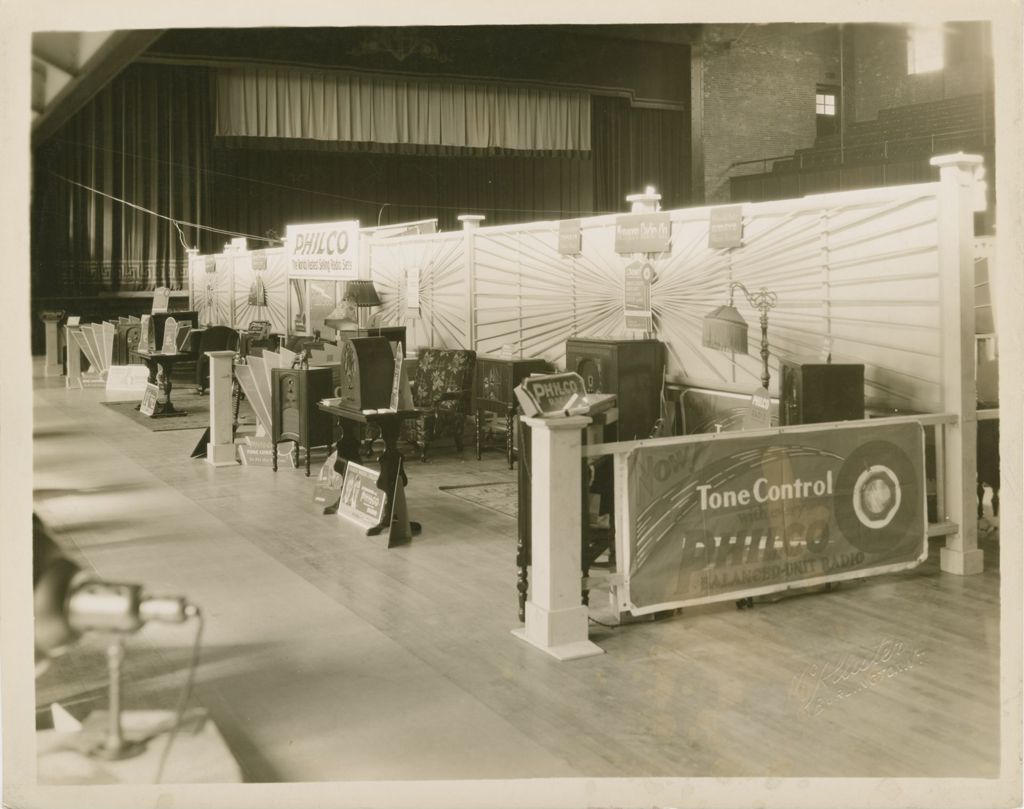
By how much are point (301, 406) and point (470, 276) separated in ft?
7.73

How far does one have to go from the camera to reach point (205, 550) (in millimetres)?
5879

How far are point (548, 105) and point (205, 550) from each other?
1518 centimetres

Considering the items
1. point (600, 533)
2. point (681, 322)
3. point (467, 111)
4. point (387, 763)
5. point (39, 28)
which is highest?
point (467, 111)

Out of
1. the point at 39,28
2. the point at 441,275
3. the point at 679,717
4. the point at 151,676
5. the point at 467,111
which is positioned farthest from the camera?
the point at 467,111

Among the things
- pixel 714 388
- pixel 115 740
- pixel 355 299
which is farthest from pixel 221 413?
pixel 115 740

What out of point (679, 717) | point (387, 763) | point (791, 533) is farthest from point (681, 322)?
point (387, 763)

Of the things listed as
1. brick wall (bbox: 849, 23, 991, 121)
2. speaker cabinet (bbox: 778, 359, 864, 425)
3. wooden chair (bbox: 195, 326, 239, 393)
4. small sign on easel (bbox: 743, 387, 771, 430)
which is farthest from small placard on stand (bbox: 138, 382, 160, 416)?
brick wall (bbox: 849, 23, 991, 121)

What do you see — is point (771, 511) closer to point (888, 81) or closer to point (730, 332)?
point (730, 332)

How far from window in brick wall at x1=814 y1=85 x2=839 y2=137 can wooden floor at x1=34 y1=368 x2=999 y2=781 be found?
16.8 meters

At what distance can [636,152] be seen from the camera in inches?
823

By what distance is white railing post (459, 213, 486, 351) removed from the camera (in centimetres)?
959

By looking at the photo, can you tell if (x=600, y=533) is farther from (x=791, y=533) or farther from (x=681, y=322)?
(x=681, y=322)

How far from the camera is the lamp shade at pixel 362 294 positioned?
10641 mm

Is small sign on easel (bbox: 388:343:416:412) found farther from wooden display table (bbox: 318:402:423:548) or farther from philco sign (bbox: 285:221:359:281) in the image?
philco sign (bbox: 285:221:359:281)
